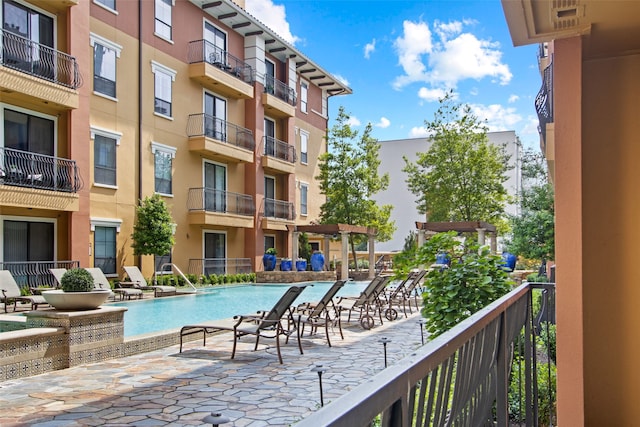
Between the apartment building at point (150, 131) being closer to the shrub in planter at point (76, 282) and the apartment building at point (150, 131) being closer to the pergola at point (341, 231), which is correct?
the pergola at point (341, 231)

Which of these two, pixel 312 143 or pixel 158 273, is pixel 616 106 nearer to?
pixel 158 273

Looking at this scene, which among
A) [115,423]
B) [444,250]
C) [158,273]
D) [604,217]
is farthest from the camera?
[158,273]

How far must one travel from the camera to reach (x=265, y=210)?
28.0 meters

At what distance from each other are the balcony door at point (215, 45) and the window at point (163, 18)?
6.10 ft

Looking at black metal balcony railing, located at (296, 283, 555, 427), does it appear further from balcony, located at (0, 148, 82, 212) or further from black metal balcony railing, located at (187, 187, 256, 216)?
black metal balcony railing, located at (187, 187, 256, 216)

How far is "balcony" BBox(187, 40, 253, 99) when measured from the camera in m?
23.4

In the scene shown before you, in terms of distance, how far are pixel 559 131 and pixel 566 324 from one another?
1226mm

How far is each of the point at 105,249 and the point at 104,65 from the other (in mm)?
6352

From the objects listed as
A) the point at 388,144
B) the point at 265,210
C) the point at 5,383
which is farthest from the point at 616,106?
the point at 388,144

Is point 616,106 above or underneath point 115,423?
above

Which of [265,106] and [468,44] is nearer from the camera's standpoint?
[265,106]

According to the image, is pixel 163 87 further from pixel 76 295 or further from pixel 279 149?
pixel 76 295

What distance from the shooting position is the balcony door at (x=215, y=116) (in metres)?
24.2

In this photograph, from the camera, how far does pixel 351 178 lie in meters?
30.7
